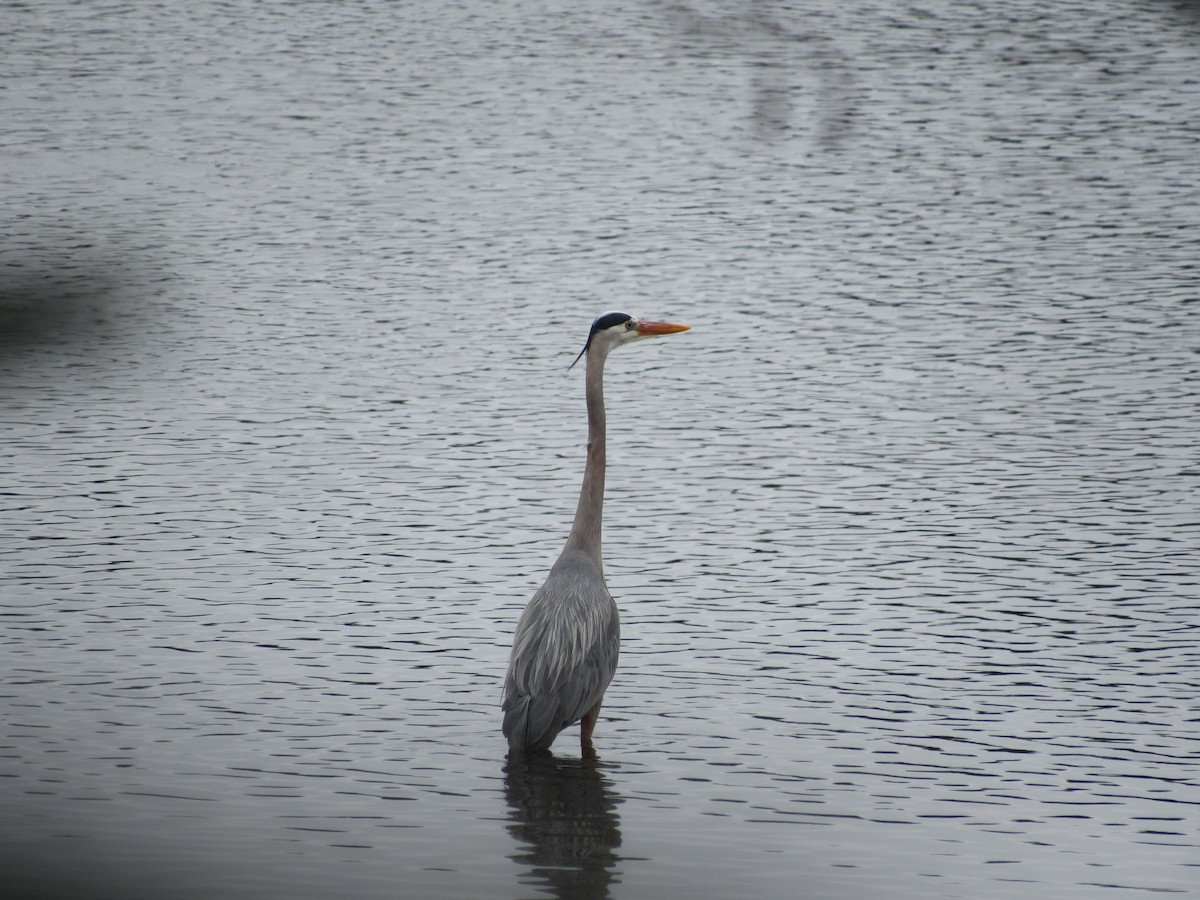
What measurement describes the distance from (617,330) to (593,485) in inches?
35.2

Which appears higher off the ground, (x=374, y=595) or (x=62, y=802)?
(x=62, y=802)

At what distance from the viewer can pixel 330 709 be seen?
818cm

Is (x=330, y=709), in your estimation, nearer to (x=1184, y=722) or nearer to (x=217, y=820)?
(x=217, y=820)

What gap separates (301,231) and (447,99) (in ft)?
17.3

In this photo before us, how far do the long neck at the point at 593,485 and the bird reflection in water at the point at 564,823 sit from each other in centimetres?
110

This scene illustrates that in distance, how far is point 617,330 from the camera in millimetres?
8555

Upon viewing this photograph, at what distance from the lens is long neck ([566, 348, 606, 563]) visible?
8.13 metres

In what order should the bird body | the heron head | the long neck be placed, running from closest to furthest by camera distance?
the bird body
the long neck
the heron head

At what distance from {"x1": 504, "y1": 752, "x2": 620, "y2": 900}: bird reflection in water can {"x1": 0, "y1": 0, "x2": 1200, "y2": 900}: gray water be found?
0.09ft

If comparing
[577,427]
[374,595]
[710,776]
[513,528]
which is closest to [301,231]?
[577,427]

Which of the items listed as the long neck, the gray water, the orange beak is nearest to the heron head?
the orange beak

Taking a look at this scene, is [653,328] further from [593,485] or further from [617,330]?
[593,485]

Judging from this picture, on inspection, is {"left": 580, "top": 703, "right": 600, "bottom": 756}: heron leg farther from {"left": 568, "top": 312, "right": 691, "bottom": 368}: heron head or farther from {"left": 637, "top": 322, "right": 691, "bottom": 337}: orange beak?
{"left": 637, "top": 322, "right": 691, "bottom": 337}: orange beak

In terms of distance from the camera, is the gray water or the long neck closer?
the gray water
